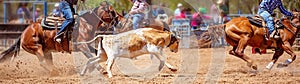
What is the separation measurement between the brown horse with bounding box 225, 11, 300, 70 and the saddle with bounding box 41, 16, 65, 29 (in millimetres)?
3387

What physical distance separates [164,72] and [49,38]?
103 inches

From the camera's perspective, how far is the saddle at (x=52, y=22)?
1419cm

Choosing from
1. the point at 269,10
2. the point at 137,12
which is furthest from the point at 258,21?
the point at 137,12

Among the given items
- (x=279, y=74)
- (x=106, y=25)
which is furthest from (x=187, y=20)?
(x=279, y=74)

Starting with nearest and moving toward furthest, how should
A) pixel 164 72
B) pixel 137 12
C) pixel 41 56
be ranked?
pixel 164 72, pixel 41 56, pixel 137 12

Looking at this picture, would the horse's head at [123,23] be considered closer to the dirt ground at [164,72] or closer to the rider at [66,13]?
the dirt ground at [164,72]

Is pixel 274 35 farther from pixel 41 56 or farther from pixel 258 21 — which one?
pixel 41 56

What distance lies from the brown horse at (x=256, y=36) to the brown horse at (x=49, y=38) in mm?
2527

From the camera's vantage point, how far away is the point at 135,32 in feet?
39.9

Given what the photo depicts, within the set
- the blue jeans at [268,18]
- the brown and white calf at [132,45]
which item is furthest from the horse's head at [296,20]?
the brown and white calf at [132,45]

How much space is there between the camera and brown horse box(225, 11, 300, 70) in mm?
14109

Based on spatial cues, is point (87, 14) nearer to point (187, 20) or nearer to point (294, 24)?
point (294, 24)

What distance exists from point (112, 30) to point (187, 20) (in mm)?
7721

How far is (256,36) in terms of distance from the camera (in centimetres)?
1438
